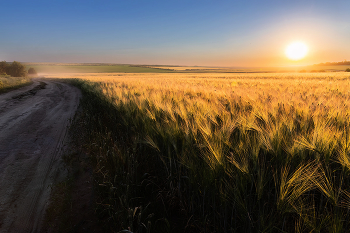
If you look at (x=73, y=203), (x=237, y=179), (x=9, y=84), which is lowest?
(x=73, y=203)

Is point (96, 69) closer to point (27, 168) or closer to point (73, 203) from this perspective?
point (27, 168)

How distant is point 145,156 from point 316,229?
1.94 m

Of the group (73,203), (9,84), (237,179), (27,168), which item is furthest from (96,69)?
(237,179)

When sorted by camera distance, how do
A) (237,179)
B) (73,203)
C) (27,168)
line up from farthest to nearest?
1. (27,168)
2. (73,203)
3. (237,179)

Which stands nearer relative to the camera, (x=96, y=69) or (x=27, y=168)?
(x=27, y=168)

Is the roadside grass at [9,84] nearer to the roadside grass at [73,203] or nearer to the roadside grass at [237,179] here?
the roadside grass at [73,203]

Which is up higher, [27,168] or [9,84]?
[9,84]

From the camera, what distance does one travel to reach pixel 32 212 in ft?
6.98

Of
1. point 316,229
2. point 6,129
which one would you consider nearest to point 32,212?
point 316,229

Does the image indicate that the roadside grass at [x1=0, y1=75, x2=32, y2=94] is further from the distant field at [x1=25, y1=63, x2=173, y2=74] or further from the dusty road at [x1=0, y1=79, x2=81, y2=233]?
the distant field at [x1=25, y1=63, x2=173, y2=74]

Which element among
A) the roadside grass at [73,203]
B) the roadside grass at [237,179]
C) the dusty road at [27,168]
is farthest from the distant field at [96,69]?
the roadside grass at [237,179]

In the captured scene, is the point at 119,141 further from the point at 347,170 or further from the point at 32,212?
the point at 347,170

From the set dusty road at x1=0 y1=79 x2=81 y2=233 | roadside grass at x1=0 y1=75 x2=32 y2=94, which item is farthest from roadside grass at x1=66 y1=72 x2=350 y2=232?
roadside grass at x1=0 y1=75 x2=32 y2=94

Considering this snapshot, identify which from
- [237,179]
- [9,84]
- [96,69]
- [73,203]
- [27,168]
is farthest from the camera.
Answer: [96,69]
